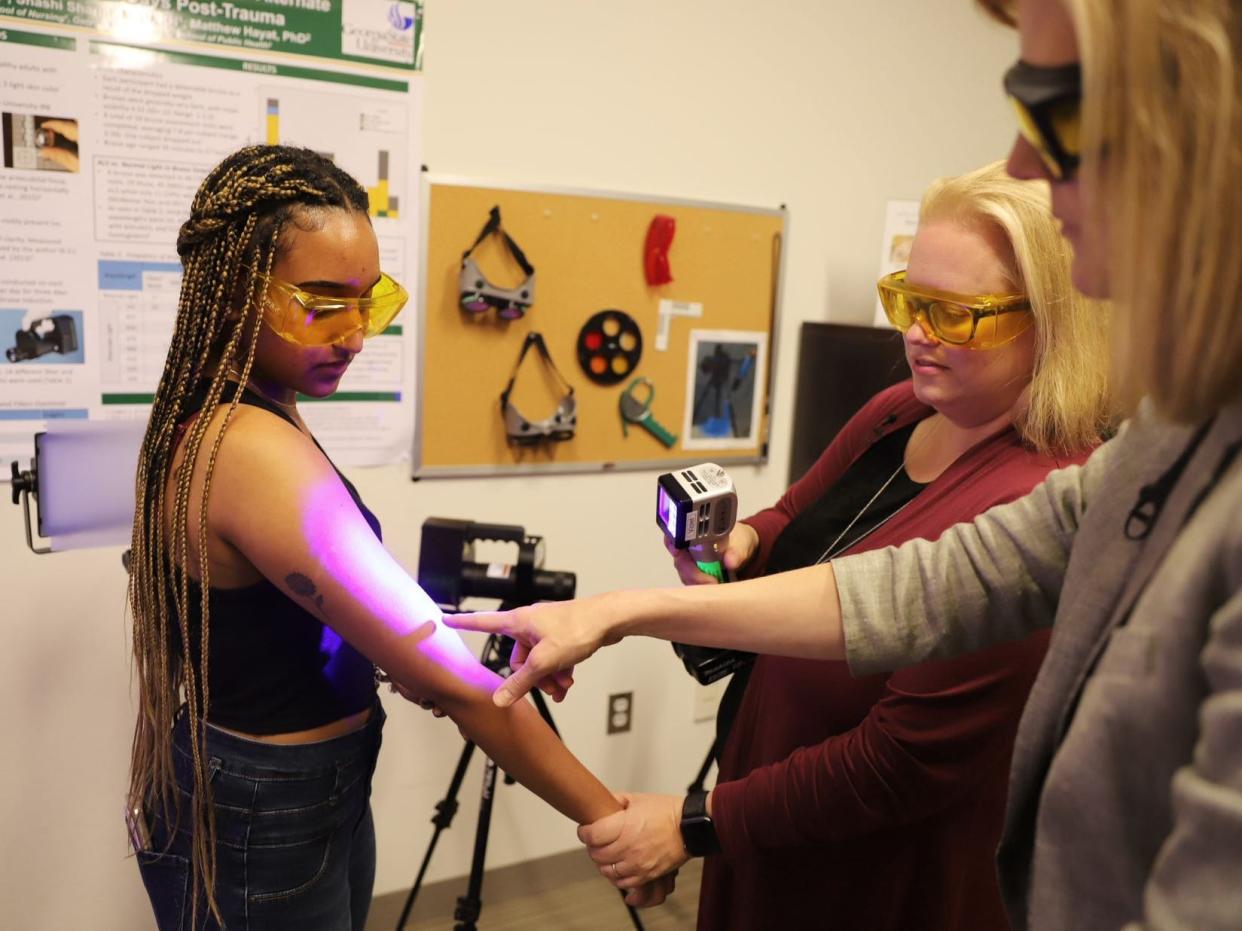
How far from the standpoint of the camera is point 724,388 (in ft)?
9.80

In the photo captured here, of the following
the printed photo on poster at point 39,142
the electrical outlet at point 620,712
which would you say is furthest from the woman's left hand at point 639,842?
the printed photo on poster at point 39,142

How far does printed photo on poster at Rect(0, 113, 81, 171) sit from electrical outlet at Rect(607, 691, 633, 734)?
204cm

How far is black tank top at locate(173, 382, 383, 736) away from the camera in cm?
129

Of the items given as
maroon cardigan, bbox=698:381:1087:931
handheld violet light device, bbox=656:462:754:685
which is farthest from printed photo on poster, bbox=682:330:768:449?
maroon cardigan, bbox=698:381:1087:931

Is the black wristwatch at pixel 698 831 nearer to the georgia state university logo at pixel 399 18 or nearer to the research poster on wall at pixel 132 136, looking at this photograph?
the research poster on wall at pixel 132 136

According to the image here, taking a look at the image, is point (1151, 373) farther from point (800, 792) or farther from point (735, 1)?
point (735, 1)

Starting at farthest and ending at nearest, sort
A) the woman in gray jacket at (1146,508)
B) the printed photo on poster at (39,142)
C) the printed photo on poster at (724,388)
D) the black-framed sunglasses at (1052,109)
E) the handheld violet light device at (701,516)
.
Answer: the printed photo on poster at (724,388) < the printed photo on poster at (39,142) < the handheld violet light device at (701,516) < the black-framed sunglasses at (1052,109) < the woman in gray jacket at (1146,508)

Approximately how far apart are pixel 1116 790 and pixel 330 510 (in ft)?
3.10

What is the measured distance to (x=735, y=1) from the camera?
9.05ft

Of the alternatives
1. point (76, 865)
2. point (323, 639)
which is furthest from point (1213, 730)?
point (76, 865)

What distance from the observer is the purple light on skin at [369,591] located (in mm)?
1237

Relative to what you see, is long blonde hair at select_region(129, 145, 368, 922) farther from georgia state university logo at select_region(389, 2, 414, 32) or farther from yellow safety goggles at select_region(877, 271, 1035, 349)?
georgia state university logo at select_region(389, 2, 414, 32)

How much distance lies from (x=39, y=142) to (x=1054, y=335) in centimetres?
206

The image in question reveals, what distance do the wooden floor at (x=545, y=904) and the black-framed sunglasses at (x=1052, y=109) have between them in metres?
2.65
